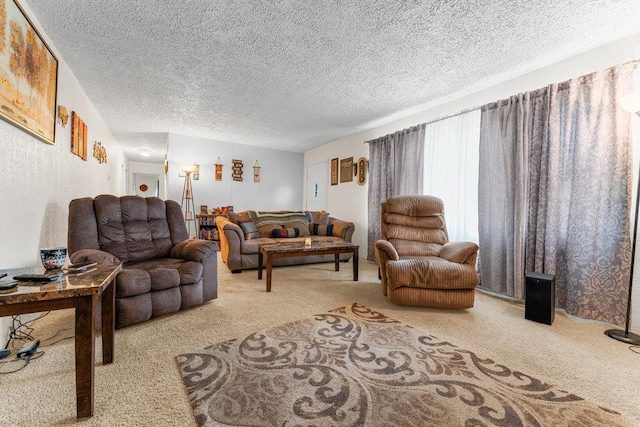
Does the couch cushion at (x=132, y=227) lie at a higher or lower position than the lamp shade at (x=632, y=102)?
lower

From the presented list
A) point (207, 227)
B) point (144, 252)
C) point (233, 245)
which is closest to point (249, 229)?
point (233, 245)

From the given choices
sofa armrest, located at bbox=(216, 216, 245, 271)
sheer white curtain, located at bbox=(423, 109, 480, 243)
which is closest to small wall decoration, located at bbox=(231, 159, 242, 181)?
sofa armrest, located at bbox=(216, 216, 245, 271)

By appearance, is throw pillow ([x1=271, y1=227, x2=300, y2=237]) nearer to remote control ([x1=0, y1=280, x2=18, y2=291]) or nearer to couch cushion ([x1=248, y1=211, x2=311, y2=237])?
couch cushion ([x1=248, y1=211, x2=311, y2=237])

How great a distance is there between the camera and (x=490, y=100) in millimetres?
3020

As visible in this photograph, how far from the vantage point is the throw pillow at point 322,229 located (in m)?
4.64

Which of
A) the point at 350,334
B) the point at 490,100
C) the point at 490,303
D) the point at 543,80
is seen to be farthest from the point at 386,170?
the point at 350,334

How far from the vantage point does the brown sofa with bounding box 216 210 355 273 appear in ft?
12.0

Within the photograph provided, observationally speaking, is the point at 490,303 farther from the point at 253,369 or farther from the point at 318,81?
the point at 318,81

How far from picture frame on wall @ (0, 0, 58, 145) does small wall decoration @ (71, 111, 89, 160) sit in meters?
0.67

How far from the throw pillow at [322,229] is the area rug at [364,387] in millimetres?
2847

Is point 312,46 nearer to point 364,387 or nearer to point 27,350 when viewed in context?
point 364,387

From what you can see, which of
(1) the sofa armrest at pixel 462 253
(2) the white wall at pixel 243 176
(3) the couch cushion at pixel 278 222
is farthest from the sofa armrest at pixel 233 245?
(1) the sofa armrest at pixel 462 253

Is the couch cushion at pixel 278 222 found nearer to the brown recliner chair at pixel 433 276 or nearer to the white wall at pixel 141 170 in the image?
the brown recliner chair at pixel 433 276

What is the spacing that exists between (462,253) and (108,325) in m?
2.71
